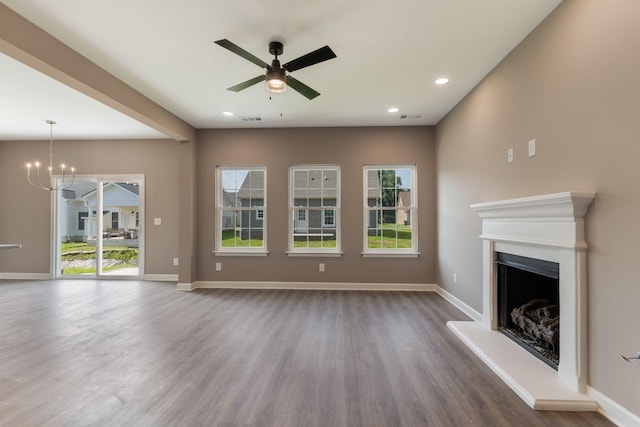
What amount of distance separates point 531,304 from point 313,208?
3375mm

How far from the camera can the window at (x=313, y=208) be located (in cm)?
528

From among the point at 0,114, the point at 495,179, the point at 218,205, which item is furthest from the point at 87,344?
the point at 495,179

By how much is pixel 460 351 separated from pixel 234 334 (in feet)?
7.22

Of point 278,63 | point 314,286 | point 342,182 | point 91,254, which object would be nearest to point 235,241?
point 314,286

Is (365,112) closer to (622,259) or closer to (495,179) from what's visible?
Answer: (495,179)

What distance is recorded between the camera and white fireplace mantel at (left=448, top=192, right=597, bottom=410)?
194cm

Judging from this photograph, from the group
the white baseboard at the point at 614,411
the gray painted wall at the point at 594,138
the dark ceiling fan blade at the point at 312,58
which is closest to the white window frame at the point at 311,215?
the gray painted wall at the point at 594,138

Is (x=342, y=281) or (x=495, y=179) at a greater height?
(x=495, y=179)

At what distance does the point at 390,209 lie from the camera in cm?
522

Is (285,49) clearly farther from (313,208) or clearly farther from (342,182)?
(313,208)

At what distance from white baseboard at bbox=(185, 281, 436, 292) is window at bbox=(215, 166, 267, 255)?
0.58 m

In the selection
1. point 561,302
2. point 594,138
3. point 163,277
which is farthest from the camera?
point 163,277

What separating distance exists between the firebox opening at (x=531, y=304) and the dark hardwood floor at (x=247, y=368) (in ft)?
1.67

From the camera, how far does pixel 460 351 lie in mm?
2730
